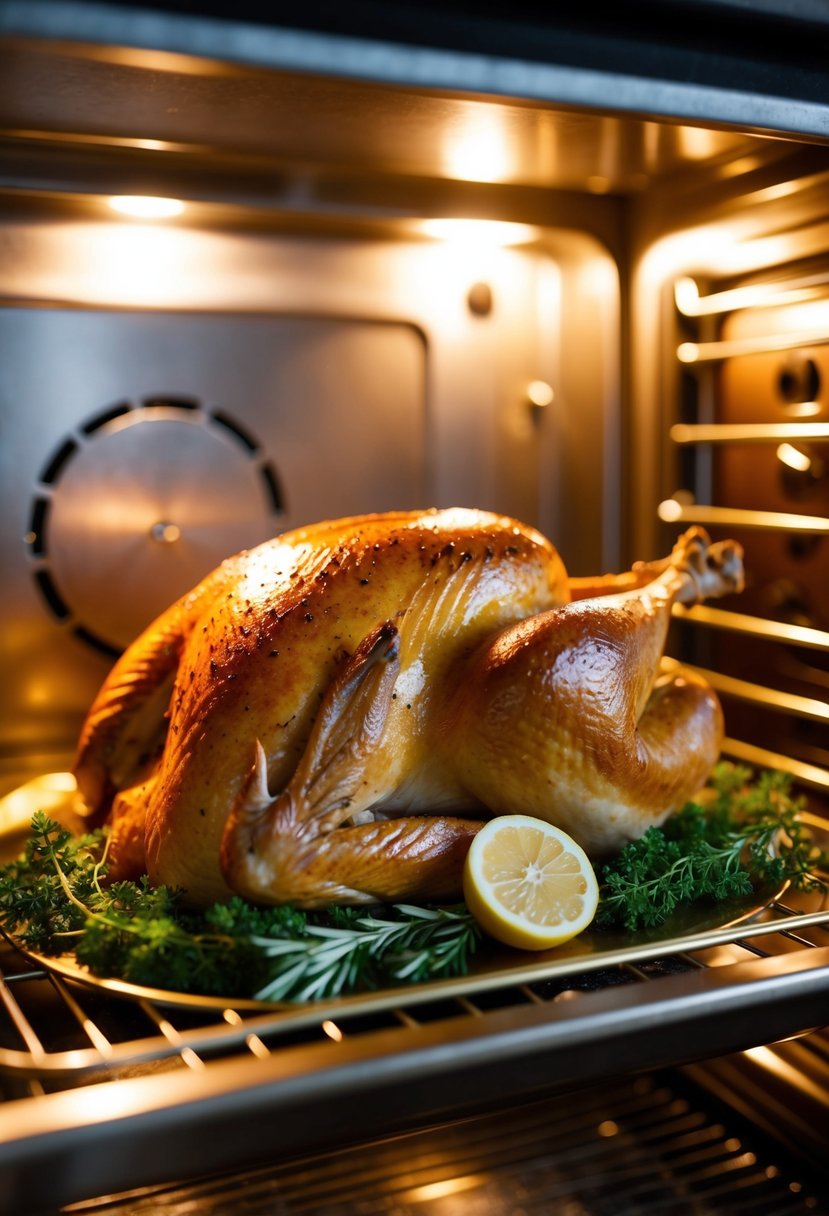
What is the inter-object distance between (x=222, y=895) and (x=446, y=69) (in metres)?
0.74

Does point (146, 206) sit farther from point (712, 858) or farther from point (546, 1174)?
point (546, 1174)

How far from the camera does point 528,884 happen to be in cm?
106

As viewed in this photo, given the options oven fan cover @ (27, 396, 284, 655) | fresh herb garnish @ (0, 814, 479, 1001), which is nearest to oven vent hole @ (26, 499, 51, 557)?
oven fan cover @ (27, 396, 284, 655)

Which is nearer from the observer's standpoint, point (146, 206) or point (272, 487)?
point (146, 206)

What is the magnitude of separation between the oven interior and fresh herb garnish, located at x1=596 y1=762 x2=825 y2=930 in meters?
0.05

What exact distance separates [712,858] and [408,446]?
2.38 feet

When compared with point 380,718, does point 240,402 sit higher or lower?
higher

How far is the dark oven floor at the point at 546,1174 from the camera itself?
1.09 metres

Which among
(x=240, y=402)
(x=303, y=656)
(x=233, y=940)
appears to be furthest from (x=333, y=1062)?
(x=240, y=402)

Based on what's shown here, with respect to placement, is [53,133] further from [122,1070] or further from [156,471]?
[122,1070]

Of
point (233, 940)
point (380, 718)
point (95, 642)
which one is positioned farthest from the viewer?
point (95, 642)

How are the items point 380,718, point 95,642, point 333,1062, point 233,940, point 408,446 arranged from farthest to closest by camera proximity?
point 408,446 < point 95,642 < point 380,718 < point 233,940 < point 333,1062

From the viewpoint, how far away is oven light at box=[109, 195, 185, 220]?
140cm

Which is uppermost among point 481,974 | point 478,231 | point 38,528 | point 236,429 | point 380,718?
point 478,231
